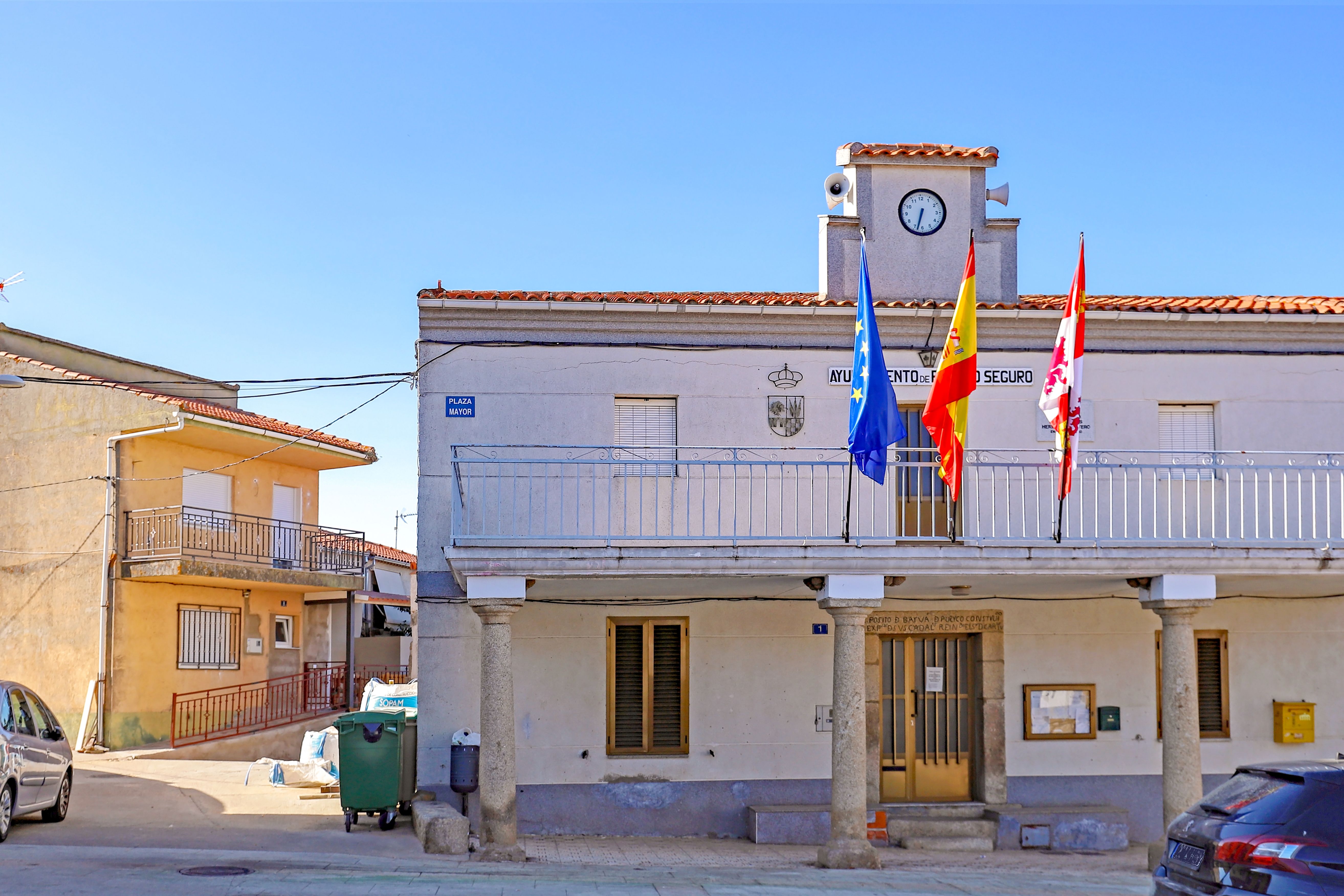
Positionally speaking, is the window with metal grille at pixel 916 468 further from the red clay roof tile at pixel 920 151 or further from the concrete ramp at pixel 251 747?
the concrete ramp at pixel 251 747

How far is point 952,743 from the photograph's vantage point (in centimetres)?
1476

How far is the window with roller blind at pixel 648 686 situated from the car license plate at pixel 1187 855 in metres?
7.16

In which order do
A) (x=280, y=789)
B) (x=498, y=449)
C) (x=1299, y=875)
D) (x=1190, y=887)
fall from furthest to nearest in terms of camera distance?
(x=280, y=789)
(x=498, y=449)
(x=1190, y=887)
(x=1299, y=875)

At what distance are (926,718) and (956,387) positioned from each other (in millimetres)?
4683

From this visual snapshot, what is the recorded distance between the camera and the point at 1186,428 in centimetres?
1477

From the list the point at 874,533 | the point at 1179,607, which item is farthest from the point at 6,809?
the point at 1179,607

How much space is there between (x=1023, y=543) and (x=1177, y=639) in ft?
6.24

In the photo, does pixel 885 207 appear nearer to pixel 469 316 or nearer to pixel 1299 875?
pixel 469 316

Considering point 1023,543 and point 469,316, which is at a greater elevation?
point 469,316

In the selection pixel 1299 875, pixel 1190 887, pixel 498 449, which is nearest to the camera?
pixel 1299 875

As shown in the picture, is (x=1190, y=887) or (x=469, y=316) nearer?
(x=1190, y=887)

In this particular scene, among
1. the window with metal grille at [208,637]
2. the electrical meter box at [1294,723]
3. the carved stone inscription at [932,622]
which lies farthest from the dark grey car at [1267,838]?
the window with metal grille at [208,637]

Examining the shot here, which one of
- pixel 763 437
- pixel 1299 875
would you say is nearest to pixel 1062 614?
pixel 763 437

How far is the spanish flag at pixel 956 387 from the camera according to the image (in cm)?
1191
